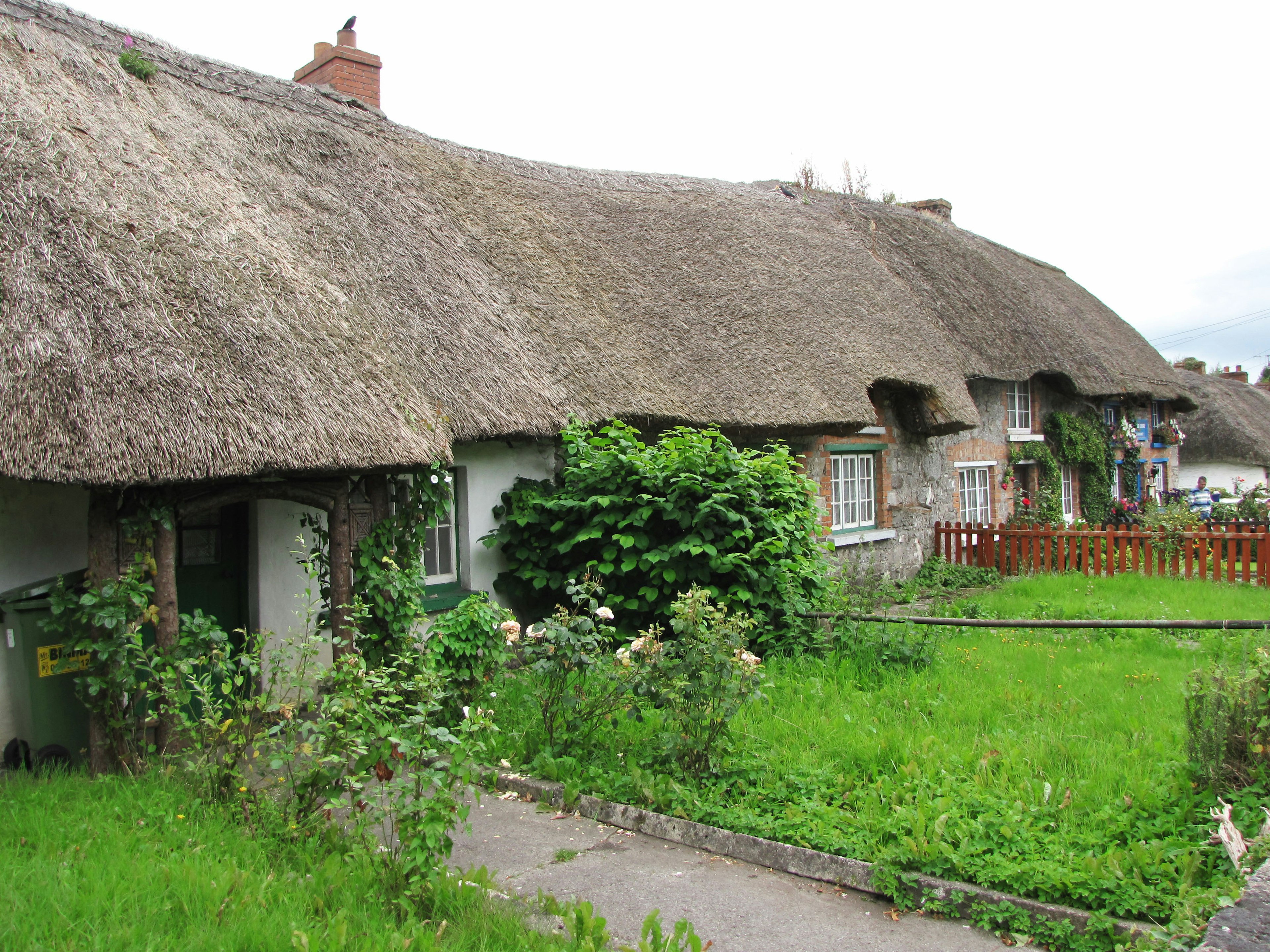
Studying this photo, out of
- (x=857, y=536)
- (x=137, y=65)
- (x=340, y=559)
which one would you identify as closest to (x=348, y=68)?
(x=137, y=65)

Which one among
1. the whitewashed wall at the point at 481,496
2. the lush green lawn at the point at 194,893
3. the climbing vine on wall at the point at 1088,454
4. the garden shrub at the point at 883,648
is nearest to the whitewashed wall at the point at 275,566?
the whitewashed wall at the point at 481,496

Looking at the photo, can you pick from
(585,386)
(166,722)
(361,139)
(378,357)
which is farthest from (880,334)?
(166,722)

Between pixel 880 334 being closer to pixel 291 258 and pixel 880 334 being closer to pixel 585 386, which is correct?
pixel 585 386

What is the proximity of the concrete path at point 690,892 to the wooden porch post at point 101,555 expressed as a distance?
6.85 feet

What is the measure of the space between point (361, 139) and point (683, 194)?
16.6 ft

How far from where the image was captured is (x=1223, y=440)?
25.0 meters

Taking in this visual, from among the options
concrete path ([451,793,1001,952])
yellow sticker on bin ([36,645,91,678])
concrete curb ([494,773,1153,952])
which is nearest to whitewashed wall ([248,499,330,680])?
yellow sticker on bin ([36,645,91,678])

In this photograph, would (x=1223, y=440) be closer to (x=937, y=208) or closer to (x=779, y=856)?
(x=937, y=208)

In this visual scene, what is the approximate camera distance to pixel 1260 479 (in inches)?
990

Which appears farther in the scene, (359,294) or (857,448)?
(857,448)

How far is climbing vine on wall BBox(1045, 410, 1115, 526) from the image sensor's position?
15648 mm

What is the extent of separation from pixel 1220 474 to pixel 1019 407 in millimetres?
14739

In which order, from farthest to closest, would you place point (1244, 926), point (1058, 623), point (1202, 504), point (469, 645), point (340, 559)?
point (1202, 504) → point (1058, 623) → point (340, 559) → point (469, 645) → point (1244, 926)

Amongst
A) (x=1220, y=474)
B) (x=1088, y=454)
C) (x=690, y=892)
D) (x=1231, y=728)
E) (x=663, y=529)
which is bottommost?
(x=690, y=892)
